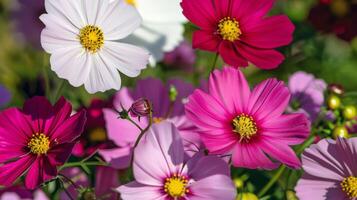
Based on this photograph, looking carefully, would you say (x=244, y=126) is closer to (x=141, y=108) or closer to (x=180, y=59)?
(x=141, y=108)

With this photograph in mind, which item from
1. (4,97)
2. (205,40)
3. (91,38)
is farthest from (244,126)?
(4,97)

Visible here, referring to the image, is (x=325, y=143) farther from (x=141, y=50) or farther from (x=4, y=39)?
(x=4, y=39)

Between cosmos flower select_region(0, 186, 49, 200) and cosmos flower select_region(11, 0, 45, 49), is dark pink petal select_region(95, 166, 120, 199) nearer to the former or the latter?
cosmos flower select_region(0, 186, 49, 200)

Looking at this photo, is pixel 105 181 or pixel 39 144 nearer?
pixel 39 144

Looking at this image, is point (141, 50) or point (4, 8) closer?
point (141, 50)

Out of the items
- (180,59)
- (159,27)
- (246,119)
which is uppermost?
(180,59)

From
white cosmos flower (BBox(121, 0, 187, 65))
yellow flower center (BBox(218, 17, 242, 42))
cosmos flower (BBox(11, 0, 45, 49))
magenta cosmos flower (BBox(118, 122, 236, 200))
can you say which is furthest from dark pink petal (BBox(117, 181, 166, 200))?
cosmos flower (BBox(11, 0, 45, 49))

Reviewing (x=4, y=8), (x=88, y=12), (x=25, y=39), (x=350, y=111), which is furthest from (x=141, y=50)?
(x=4, y=8)
